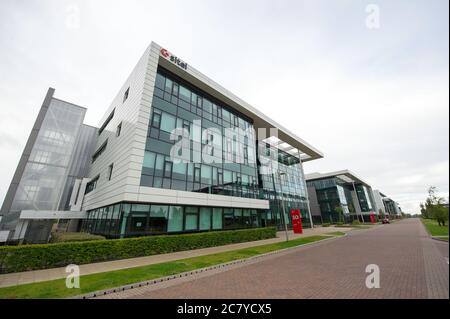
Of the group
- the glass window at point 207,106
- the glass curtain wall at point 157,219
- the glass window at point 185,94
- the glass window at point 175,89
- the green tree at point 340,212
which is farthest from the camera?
the green tree at point 340,212

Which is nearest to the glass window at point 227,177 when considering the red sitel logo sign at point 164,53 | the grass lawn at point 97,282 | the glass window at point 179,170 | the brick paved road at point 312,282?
the glass window at point 179,170

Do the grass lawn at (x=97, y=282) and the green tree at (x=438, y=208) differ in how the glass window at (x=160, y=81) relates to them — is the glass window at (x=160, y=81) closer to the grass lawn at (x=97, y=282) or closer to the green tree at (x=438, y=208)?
the grass lawn at (x=97, y=282)

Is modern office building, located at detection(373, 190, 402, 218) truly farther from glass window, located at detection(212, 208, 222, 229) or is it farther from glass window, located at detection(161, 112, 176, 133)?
glass window, located at detection(161, 112, 176, 133)

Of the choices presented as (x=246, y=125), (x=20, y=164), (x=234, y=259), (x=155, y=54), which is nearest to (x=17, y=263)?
(x=234, y=259)

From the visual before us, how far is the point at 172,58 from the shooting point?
1906 centimetres

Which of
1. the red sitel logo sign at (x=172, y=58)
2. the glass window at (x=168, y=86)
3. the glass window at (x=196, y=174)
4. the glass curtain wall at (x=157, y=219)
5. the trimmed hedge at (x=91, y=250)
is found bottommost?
the trimmed hedge at (x=91, y=250)

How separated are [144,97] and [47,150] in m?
20.4

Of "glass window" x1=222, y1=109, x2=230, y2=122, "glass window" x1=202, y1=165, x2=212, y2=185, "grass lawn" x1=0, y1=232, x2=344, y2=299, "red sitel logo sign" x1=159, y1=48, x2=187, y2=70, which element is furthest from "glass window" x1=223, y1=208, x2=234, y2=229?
"red sitel logo sign" x1=159, y1=48, x2=187, y2=70

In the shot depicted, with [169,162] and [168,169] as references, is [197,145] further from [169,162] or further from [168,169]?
[168,169]

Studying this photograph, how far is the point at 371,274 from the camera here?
7637 millimetres

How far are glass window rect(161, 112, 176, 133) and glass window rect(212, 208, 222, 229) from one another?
30.5ft

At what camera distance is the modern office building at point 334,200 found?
57531 millimetres

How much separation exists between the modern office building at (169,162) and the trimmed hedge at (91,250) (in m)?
1.24

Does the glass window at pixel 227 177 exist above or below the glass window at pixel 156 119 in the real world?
below
